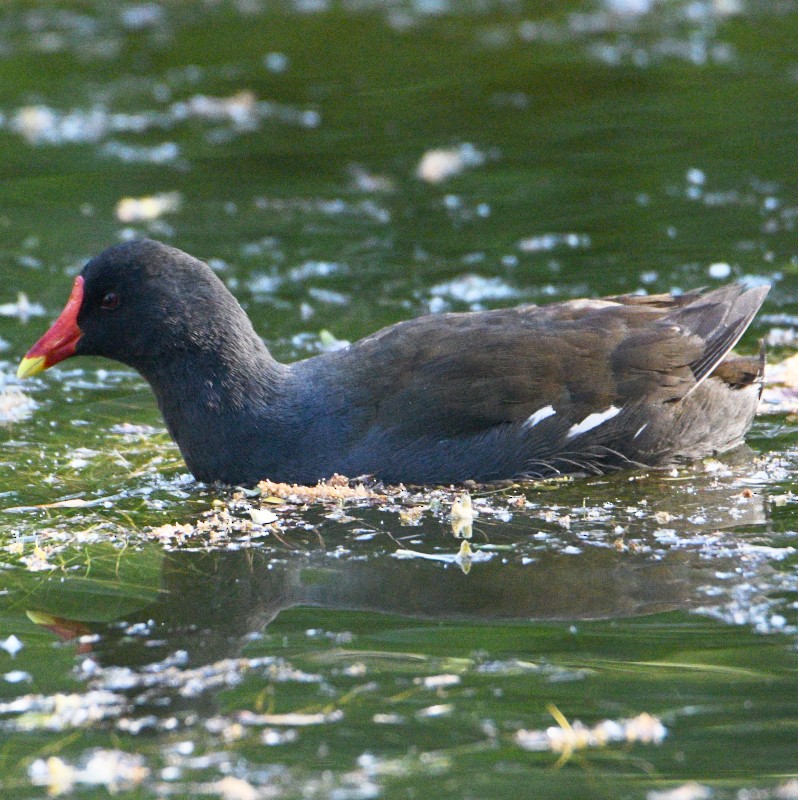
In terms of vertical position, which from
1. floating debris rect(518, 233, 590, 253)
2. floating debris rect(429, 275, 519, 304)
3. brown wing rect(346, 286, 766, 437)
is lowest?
brown wing rect(346, 286, 766, 437)

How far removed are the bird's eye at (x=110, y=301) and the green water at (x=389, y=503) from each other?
2.24 feet

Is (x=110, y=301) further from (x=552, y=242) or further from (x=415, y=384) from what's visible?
(x=552, y=242)

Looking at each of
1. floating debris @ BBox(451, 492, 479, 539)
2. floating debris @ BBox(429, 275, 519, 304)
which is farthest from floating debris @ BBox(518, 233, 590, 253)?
floating debris @ BBox(451, 492, 479, 539)

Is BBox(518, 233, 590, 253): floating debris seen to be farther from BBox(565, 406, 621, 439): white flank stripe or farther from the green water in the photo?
BBox(565, 406, 621, 439): white flank stripe

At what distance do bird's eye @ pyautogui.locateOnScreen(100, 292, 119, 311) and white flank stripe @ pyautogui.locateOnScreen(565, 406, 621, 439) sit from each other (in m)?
1.93

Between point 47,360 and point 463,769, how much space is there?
10.9 ft

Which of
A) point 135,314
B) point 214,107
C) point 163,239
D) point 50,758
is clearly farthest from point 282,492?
point 214,107

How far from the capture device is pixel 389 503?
5660mm

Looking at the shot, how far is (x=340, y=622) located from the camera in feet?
15.0

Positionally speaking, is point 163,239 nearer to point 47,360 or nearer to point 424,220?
point 424,220

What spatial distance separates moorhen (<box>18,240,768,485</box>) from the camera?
584 cm

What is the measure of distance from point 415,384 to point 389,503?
0.50 meters

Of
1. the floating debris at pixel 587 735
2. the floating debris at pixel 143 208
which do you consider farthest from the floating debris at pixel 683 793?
the floating debris at pixel 143 208

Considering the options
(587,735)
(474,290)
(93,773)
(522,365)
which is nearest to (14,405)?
(522,365)
